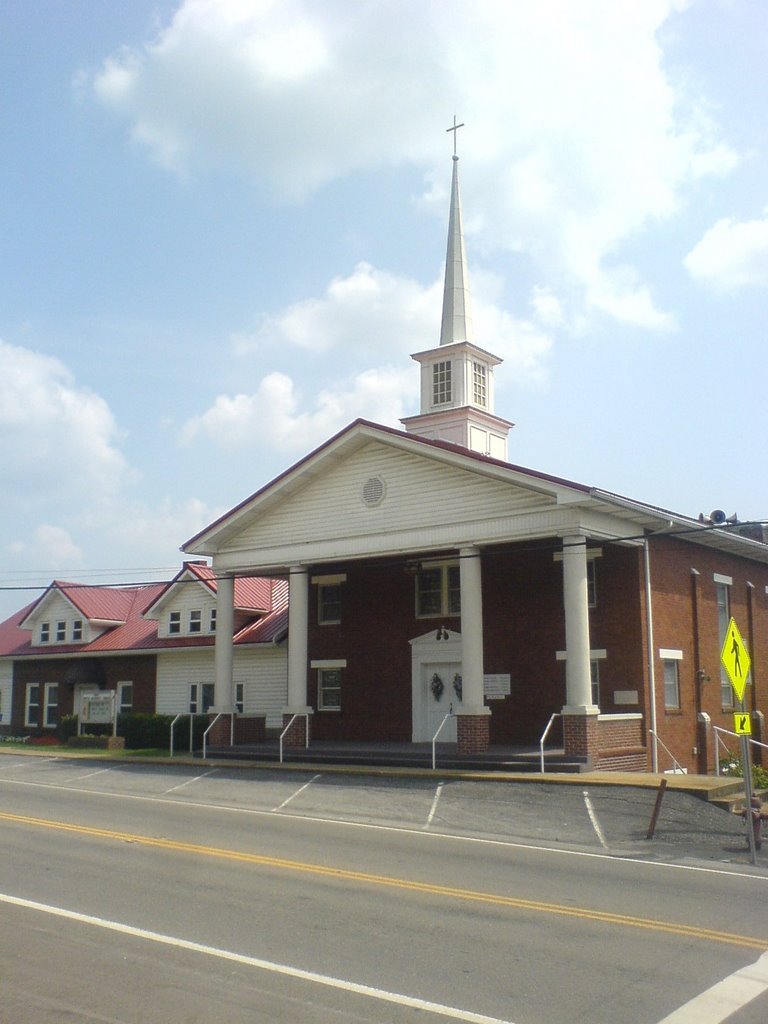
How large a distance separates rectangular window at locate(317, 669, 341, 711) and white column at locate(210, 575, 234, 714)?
2.92 meters

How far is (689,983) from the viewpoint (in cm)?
800

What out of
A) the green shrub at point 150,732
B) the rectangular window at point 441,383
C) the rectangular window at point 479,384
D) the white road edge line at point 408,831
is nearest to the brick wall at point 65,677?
the green shrub at point 150,732

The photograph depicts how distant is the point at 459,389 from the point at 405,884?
85.2 feet

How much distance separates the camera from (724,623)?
3020 cm

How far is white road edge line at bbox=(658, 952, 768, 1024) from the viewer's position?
720cm

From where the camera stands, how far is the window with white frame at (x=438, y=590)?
96.3 feet

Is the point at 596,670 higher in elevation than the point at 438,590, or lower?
lower

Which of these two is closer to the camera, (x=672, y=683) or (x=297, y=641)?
(x=672, y=683)

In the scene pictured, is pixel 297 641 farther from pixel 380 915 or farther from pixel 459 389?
pixel 380 915

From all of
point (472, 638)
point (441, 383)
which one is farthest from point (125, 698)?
point (472, 638)

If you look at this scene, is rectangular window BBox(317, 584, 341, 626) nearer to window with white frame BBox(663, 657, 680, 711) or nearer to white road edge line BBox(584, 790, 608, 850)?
window with white frame BBox(663, 657, 680, 711)

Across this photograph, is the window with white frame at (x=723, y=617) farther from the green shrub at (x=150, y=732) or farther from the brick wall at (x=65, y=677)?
the brick wall at (x=65, y=677)

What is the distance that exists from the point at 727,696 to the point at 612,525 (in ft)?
26.6

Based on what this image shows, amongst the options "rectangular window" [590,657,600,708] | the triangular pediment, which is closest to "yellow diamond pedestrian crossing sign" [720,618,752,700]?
the triangular pediment
